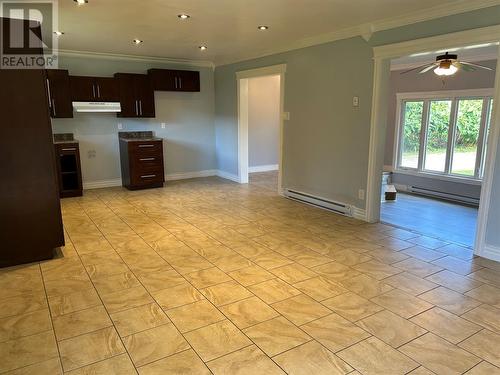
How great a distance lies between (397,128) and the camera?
8461mm

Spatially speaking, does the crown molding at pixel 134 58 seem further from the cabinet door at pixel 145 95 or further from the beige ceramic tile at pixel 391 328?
the beige ceramic tile at pixel 391 328

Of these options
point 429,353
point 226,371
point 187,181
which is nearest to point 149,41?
point 187,181

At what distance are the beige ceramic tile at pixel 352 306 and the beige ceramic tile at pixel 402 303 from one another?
83mm

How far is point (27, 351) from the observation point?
214 cm

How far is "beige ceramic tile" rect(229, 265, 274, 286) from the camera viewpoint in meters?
3.04

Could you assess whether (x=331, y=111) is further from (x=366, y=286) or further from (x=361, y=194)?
(x=366, y=286)

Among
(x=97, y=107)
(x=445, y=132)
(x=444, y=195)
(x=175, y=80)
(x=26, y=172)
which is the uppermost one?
(x=175, y=80)

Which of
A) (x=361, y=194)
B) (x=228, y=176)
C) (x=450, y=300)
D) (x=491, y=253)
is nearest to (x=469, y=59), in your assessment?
(x=361, y=194)

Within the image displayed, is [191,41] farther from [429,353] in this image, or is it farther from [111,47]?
[429,353]

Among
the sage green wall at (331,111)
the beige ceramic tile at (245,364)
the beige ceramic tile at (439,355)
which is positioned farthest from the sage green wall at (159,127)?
the beige ceramic tile at (439,355)

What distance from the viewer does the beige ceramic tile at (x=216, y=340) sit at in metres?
2.13

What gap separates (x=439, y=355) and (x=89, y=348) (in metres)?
2.07

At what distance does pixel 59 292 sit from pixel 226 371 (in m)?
1.66

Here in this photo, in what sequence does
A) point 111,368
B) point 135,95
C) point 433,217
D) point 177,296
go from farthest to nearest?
1. point 135,95
2. point 433,217
3. point 177,296
4. point 111,368
